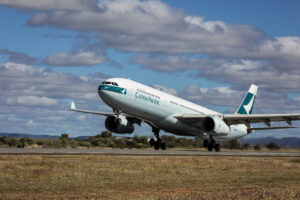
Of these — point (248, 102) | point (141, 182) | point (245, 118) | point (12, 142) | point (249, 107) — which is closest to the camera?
point (141, 182)

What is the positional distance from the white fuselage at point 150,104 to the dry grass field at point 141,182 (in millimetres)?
14799

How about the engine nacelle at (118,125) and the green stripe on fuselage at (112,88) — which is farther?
the engine nacelle at (118,125)

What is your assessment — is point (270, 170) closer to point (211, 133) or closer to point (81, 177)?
point (81, 177)

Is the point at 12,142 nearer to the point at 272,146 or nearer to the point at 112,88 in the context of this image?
the point at 112,88

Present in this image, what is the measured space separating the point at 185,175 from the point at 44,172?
22.5 ft

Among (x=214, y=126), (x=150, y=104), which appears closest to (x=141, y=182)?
(x=150, y=104)

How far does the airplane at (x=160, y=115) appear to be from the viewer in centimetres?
4228

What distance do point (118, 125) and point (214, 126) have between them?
10.1m

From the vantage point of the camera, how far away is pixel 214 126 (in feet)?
156

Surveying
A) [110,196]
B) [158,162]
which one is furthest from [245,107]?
[110,196]

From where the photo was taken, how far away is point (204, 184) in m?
18.6

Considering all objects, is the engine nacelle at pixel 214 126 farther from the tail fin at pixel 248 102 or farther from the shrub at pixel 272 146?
the shrub at pixel 272 146

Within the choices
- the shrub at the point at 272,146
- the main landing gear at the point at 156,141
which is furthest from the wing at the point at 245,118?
the shrub at the point at 272,146

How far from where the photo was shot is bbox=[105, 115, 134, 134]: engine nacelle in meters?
44.8
